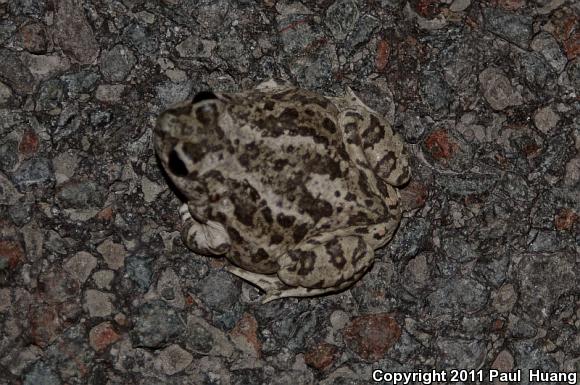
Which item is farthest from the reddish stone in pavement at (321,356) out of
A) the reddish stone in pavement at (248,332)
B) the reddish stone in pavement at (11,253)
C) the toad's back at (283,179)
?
the reddish stone in pavement at (11,253)

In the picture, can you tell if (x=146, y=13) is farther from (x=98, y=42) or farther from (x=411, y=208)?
(x=411, y=208)

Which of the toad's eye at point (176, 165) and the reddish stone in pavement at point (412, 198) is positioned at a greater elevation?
the toad's eye at point (176, 165)

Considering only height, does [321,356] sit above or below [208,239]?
below

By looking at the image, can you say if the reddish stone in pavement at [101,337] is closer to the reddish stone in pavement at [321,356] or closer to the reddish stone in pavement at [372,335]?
the reddish stone in pavement at [321,356]

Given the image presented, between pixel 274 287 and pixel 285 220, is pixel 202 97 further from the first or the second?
pixel 274 287

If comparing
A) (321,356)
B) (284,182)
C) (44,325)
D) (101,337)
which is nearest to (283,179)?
(284,182)

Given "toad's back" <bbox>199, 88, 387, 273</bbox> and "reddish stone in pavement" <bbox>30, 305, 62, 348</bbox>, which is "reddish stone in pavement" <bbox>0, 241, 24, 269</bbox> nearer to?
"reddish stone in pavement" <bbox>30, 305, 62, 348</bbox>
